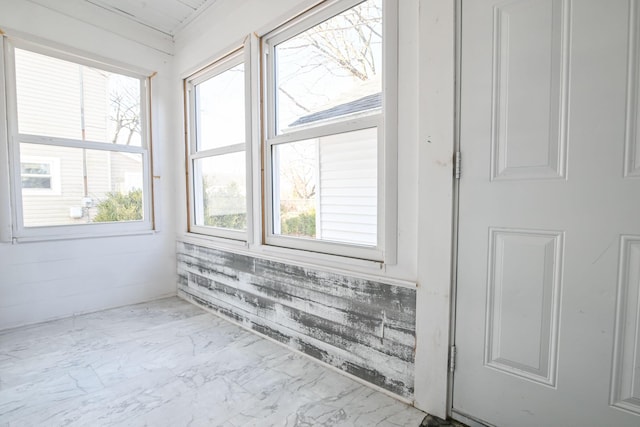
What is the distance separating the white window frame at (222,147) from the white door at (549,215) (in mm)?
1666

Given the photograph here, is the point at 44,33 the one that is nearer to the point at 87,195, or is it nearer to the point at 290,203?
the point at 87,195

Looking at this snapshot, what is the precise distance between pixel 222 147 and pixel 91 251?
1679mm

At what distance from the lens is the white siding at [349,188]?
1.83 metres

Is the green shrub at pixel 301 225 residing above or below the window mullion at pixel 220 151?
below

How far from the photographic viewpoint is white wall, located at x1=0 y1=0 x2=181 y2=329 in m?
2.52

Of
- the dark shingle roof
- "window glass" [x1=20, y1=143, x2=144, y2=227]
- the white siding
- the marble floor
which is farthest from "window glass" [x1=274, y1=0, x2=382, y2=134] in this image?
"window glass" [x1=20, y1=143, x2=144, y2=227]

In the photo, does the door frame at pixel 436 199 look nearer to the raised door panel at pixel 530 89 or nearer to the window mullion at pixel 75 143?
the raised door panel at pixel 530 89

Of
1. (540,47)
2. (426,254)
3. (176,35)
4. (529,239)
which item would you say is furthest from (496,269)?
(176,35)

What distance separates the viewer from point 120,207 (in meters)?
3.13

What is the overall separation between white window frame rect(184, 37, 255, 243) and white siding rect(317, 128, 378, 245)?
711 millimetres

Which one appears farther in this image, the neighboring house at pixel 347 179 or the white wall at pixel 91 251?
the white wall at pixel 91 251

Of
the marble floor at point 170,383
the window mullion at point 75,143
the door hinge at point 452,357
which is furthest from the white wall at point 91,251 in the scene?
the door hinge at point 452,357

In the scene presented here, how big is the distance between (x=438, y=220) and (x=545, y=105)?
2.08 ft

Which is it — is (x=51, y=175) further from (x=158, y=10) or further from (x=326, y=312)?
(x=326, y=312)
